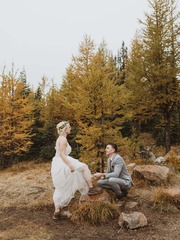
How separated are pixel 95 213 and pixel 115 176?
0.93 meters

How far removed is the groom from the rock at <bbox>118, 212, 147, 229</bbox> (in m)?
0.88

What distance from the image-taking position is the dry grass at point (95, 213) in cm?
525

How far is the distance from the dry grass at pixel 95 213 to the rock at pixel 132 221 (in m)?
0.40

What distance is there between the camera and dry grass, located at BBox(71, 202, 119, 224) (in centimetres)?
525

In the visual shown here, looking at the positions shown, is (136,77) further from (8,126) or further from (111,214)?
(111,214)

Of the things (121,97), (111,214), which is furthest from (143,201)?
(121,97)

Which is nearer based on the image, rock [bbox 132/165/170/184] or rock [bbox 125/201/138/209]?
rock [bbox 125/201/138/209]

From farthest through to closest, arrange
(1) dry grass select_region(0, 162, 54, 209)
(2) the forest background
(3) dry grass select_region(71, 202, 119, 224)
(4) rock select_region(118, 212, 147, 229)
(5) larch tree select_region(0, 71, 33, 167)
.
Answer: (5) larch tree select_region(0, 71, 33, 167)
(2) the forest background
(1) dry grass select_region(0, 162, 54, 209)
(3) dry grass select_region(71, 202, 119, 224)
(4) rock select_region(118, 212, 147, 229)

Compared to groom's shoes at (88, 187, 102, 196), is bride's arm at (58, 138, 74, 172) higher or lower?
higher

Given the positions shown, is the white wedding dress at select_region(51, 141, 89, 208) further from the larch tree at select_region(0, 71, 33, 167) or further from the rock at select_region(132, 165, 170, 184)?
the larch tree at select_region(0, 71, 33, 167)

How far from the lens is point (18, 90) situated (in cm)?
1572

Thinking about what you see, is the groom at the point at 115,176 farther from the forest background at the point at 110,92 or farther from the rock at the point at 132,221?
the forest background at the point at 110,92

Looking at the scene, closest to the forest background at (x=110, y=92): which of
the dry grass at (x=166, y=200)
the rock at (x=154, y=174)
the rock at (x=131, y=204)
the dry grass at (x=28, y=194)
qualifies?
the dry grass at (x=28, y=194)

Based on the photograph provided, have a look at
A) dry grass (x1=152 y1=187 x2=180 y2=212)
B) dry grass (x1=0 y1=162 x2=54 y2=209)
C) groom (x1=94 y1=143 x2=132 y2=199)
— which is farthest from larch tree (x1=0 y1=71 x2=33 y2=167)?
dry grass (x1=152 y1=187 x2=180 y2=212)
